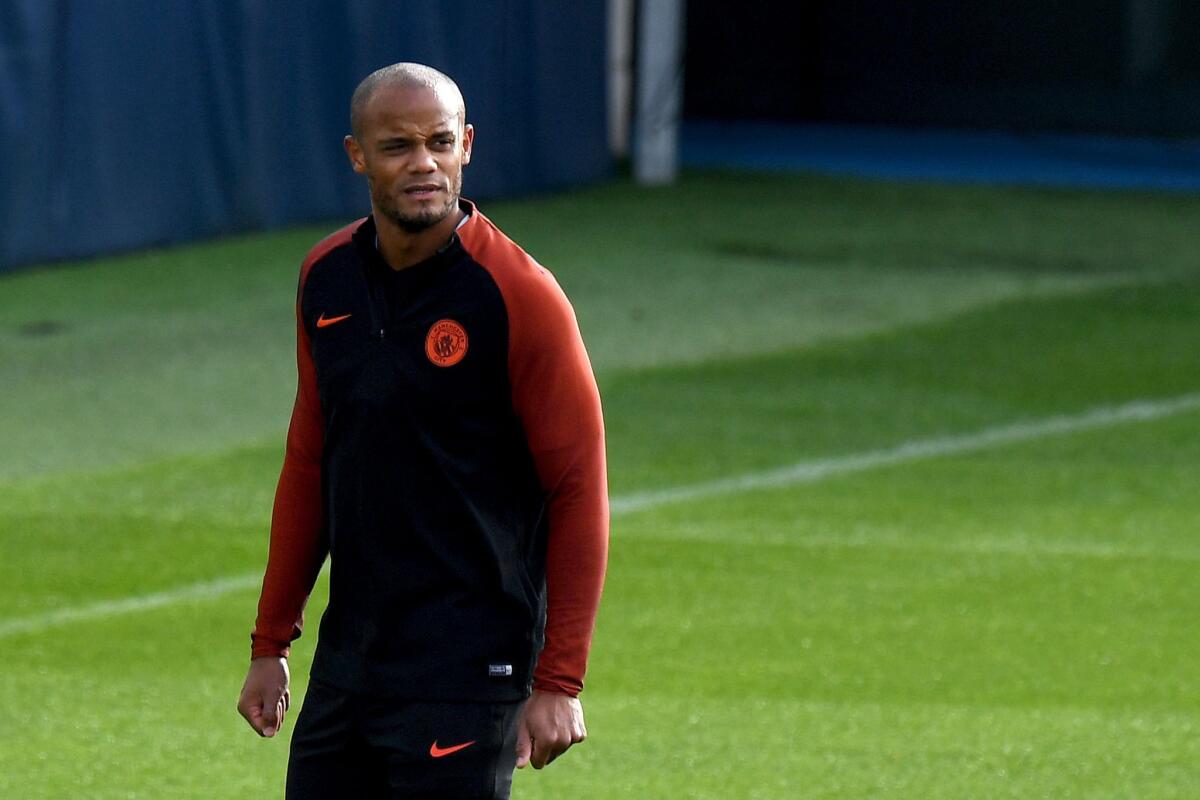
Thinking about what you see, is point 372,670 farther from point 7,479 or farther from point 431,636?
point 7,479

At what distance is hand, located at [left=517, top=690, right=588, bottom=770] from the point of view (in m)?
3.64

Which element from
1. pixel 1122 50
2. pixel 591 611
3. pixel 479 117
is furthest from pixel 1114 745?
pixel 1122 50

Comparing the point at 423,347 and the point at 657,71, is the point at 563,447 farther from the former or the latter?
the point at 657,71

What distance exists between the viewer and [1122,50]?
2547 cm

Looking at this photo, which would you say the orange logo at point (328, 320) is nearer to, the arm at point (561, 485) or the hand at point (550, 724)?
the arm at point (561, 485)

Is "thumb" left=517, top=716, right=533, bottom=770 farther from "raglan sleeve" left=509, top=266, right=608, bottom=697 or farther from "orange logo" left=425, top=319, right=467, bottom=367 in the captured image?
"orange logo" left=425, top=319, right=467, bottom=367

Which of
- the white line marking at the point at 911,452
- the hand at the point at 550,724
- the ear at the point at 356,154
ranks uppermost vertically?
the ear at the point at 356,154

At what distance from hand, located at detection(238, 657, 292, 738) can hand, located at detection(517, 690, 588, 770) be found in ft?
1.92

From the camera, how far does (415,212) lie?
367 cm

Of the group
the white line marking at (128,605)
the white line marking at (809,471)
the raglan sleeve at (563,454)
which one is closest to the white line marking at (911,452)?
the white line marking at (809,471)

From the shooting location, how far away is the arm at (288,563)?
3.93 metres

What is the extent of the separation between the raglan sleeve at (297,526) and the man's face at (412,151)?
276 mm

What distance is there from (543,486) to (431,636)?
0.31m

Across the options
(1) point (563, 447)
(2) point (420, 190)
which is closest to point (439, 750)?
(1) point (563, 447)
